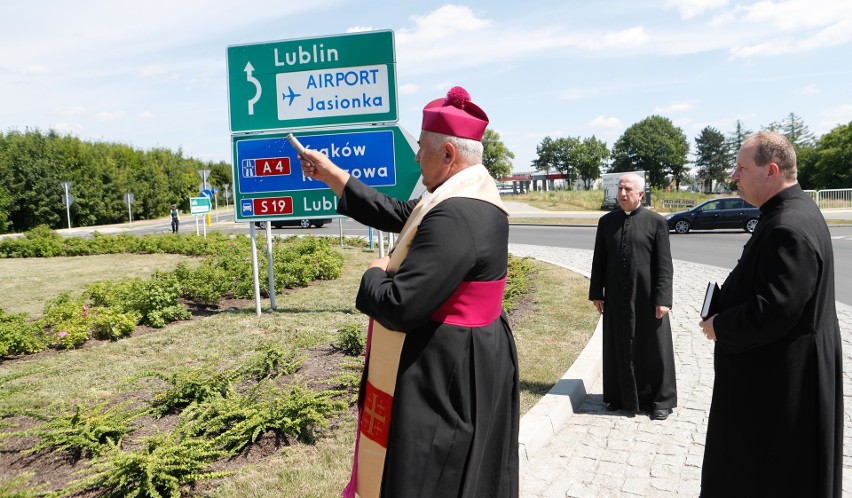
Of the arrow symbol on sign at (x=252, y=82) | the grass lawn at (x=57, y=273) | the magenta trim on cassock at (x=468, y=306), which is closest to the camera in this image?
the magenta trim on cassock at (x=468, y=306)

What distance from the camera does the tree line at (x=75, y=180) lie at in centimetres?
3988

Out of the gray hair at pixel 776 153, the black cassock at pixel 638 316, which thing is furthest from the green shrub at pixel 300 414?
the gray hair at pixel 776 153

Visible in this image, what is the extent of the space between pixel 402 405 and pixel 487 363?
326mm

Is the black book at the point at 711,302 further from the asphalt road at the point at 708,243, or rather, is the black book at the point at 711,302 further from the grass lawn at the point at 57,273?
the grass lawn at the point at 57,273

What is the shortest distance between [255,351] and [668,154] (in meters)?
88.8

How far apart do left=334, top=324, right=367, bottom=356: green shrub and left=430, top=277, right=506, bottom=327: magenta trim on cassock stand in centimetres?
410

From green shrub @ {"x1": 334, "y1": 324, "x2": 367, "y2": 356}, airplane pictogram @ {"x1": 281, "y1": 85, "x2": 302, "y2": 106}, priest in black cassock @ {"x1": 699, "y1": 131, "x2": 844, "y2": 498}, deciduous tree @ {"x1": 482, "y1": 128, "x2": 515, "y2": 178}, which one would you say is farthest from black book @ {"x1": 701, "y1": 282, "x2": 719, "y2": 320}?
deciduous tree @ {"x1": 482, "y1": 128, "x2": 515, "y2": 178}

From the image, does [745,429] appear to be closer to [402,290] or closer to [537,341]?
[402,290]

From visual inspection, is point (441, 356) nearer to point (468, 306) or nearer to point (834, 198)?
point (468, 306)

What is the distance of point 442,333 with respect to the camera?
2.12 m

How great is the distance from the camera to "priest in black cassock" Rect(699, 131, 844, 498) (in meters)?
2.53

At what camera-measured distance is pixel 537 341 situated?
686cm

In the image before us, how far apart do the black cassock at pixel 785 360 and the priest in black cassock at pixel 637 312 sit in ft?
6.56

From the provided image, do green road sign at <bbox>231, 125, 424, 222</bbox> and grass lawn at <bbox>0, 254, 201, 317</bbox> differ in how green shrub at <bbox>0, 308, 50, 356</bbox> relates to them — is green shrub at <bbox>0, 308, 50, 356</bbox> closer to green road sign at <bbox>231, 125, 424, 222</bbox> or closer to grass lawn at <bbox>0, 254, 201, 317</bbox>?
grass lawn at <bbox>0, 254, 201, 317</bbox>
